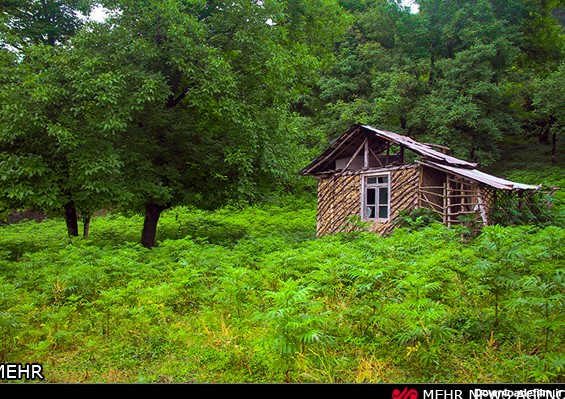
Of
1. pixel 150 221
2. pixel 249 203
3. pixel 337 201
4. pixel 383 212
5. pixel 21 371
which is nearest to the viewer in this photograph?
pixel 21 371

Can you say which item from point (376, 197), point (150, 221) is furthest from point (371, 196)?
point (150, 221)

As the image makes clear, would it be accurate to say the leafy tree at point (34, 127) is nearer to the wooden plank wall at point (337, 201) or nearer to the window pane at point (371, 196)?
the wooden plank wall at point (337, 201)

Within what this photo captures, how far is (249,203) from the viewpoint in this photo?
52.4 ft

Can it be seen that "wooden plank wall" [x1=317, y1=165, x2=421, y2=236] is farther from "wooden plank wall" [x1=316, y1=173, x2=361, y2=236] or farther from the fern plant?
the fern plant

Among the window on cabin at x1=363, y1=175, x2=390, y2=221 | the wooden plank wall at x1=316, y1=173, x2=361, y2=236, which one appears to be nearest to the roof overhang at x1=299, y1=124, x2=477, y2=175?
the wooden plank wall at x1=316, y1=173, x2=361, y2=236

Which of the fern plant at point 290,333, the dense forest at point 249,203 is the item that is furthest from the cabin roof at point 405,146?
the fern plant at point 290,333

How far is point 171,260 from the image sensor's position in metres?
9.75

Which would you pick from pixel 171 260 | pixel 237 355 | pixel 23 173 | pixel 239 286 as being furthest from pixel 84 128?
pixel 237 355

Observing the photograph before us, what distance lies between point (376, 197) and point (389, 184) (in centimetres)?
83

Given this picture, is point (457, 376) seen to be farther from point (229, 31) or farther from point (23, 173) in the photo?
point (229, 31)

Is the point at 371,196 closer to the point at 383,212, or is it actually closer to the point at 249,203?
the point at 383,212

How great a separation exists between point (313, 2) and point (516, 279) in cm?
1627

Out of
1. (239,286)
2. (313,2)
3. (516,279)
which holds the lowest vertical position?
(239,286)
